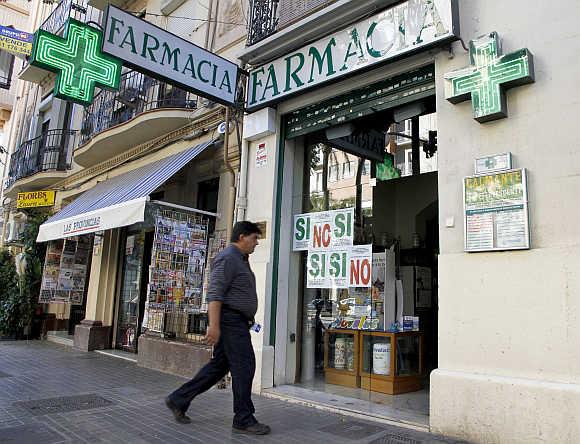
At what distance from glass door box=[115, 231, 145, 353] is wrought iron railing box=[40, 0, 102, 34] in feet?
22.2

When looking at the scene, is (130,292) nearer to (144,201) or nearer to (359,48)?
(144,201)

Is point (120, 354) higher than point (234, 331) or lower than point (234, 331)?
lower

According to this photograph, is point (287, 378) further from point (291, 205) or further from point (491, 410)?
point (491, 410)

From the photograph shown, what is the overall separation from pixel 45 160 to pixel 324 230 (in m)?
11.1

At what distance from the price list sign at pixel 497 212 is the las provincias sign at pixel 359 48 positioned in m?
1.57

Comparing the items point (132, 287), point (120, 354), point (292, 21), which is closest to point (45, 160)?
point (132, 287)

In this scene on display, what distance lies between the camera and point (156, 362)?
26.6 feet

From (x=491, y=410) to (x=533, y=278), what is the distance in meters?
1.20

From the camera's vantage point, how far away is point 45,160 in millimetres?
14281

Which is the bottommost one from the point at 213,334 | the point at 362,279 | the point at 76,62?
the point at 213,334

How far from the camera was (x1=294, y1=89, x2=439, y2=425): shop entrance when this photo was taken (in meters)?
6.23

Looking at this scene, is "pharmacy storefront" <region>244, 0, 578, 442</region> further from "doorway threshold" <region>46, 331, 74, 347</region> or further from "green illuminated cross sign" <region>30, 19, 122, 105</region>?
"doorway threshold" <region>46, 331, 74, 347</region>

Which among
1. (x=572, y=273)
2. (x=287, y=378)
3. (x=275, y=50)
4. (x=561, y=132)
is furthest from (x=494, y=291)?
(x=275, y=50)

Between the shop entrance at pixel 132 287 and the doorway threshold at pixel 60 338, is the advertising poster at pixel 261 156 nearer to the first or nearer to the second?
the shop entrance at pixel 132 287
